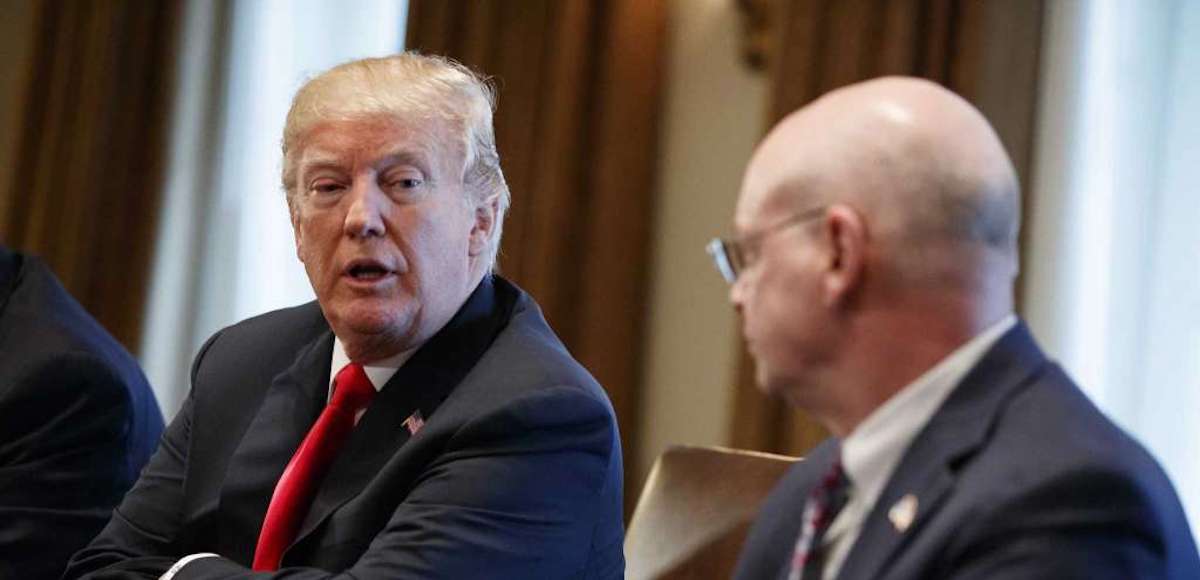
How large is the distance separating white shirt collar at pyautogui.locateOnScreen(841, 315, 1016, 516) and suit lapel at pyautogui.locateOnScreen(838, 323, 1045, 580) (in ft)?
0.03

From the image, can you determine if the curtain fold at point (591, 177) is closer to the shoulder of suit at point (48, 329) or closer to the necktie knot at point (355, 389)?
the shoulder of suit at point (48, 329)

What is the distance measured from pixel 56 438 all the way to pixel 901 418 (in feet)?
6.81

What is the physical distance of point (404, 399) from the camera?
253 centimetres

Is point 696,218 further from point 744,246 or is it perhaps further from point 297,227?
point 744,246

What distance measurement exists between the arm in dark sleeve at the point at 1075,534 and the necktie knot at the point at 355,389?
140 centimetres

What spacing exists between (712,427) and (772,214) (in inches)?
115

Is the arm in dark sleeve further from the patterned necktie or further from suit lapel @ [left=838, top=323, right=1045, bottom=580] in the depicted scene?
the patterned necktie

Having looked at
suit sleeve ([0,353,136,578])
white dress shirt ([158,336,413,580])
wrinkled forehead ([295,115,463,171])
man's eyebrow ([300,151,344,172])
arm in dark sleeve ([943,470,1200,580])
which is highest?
wrinkled forehead ([295,115,463,171])

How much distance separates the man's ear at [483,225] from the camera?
269 cm

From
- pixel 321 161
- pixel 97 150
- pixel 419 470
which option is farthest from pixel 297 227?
pixel 97 150

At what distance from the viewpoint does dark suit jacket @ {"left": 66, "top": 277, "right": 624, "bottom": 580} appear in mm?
2312

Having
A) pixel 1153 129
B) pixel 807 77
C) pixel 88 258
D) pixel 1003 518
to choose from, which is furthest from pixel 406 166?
pixel 88 258

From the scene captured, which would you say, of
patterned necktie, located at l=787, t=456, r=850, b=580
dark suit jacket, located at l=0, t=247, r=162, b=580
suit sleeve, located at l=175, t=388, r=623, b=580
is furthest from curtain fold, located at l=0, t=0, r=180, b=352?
patterned necktie, located at l=787, t=456, r=850, b=580

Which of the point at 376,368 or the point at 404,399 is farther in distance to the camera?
the point at 376,368
